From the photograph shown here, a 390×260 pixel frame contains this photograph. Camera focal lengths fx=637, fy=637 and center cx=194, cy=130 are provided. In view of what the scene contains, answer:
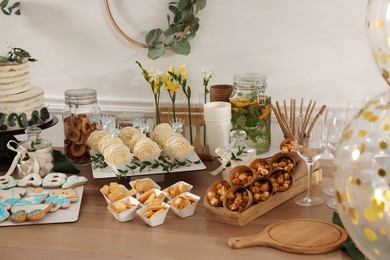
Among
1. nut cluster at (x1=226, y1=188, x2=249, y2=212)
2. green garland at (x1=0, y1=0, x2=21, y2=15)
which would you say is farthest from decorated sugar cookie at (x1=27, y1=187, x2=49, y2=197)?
green garland at (x1=0, y1=0, x2=21, y2=15)

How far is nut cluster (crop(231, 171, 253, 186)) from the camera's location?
63.1 inches

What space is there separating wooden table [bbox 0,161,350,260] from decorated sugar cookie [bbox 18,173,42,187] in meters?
0.22

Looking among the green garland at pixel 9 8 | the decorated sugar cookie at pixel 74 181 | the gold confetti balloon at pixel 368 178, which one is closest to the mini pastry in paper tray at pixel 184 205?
the decorated sugar cookie at pixel 74 181

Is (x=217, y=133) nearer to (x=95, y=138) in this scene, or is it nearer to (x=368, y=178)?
(x=95, y=138)

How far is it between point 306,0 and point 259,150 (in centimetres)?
61

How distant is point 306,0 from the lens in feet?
7.47

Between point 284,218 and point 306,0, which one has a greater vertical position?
point 306,0

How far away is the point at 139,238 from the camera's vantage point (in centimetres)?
147

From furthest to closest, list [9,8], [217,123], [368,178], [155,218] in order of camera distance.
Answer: [9,8], [217,123], [155,218], [368,178]

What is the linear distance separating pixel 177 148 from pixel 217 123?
0.68 feet

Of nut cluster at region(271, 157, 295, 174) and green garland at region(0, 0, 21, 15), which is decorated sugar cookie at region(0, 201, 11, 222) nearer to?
nut cluster at region(271, 157, 295, 174)

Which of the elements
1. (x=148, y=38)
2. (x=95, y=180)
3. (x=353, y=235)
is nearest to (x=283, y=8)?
(x=148, y=38)

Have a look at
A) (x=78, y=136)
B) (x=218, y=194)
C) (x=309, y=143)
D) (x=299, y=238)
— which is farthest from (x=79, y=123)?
(x=299, y=238)

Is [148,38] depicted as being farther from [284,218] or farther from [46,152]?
[284,218]
